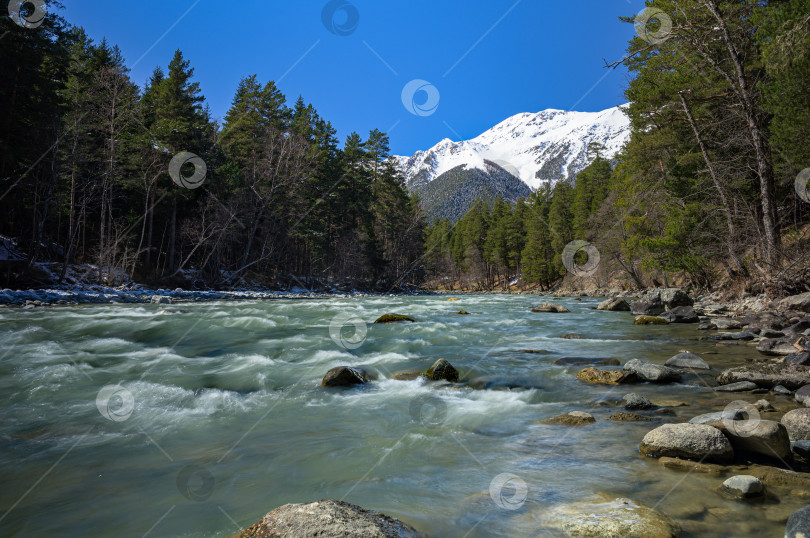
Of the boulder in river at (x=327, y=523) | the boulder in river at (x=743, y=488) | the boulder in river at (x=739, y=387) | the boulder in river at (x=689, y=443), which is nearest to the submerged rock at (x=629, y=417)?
the boulder in river at (x=689, y=443)

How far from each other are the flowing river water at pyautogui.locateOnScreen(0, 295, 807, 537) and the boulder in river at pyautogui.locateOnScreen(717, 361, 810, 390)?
Result: 19.9 inches

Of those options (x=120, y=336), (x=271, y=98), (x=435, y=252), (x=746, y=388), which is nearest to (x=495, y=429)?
(x=746, y=388)

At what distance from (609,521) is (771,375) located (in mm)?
5177

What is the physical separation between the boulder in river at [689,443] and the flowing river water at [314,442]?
19cm

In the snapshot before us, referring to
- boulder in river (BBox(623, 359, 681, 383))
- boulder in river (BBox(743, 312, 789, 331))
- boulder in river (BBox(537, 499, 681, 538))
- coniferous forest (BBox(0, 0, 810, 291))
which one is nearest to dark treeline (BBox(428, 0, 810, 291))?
coniferous forest (BBox(0, 0, 810, 291))

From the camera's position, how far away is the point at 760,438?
3539 millimetres

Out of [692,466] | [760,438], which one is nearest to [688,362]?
[760,438]

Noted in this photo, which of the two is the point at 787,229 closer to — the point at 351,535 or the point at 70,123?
the point at 351,535

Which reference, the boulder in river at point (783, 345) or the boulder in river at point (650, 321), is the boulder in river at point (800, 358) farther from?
the boulder in river at point (650, 321)

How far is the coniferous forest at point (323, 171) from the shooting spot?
12602mm

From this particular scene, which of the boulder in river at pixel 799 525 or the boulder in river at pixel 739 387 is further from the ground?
the boulder in river at pixel 799 525

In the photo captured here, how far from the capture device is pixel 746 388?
5824 millimetres

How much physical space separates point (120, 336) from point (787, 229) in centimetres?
2420

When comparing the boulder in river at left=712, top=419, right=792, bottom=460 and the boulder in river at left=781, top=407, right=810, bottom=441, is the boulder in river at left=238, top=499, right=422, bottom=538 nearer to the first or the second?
the boulder in river at left=712, top=419, right=792, bottom=460
